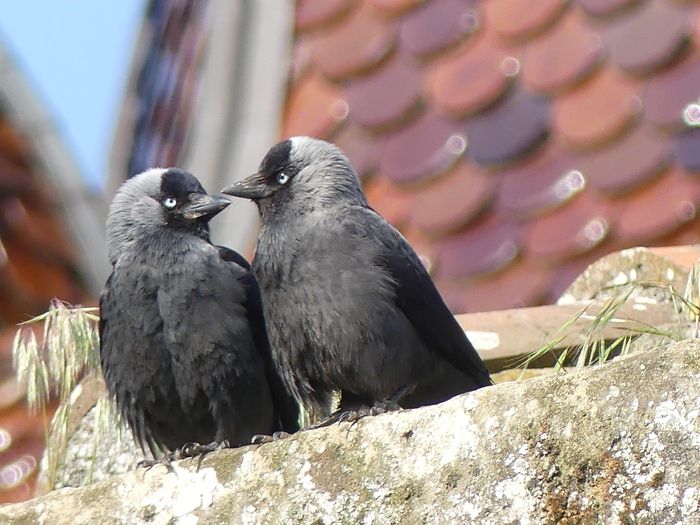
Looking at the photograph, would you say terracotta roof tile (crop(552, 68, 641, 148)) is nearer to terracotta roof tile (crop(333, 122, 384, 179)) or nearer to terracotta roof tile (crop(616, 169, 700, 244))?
terracotta roof tile (crop(616, 169, 700, 244))

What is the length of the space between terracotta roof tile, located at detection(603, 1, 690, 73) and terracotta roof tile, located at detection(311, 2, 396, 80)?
0.84 metres

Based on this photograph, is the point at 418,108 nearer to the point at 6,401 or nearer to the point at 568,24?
the point at 568,24

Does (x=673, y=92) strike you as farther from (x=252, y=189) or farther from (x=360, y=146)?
(x=252, y=189)

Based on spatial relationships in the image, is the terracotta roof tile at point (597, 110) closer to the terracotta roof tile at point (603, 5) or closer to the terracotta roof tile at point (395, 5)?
the terracotta roof tile at point (603, 5)

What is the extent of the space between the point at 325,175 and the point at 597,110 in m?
1.00

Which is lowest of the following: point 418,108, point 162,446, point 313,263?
point 162,446

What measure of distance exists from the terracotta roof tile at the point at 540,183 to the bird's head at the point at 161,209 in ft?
3.11

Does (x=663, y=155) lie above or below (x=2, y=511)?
above

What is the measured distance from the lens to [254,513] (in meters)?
3.06

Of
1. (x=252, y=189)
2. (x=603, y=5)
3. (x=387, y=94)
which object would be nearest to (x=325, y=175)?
(x=252, y=189)

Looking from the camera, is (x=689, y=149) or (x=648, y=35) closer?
(x=689, y=149)

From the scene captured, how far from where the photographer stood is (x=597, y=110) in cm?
528

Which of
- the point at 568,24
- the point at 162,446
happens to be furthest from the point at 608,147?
the point at 162,446

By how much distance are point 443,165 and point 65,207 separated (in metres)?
3.08
